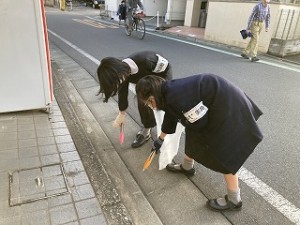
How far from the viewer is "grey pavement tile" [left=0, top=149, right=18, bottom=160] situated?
2.90 metres

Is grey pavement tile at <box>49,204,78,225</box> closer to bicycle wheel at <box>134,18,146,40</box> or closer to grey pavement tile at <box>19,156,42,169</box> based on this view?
grey pavement tile at <box>19,156,42,169</box>

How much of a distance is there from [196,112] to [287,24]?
849 centimetres

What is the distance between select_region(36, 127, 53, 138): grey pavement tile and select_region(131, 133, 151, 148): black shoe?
104 cm

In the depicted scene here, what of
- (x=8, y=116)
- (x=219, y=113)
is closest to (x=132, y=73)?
(x=219, y=113)

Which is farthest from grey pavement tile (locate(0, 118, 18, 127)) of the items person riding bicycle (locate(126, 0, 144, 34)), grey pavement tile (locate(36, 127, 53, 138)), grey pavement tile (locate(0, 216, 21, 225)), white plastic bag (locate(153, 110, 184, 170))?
person riding bicycle (locate(126, 0, 144, 34))

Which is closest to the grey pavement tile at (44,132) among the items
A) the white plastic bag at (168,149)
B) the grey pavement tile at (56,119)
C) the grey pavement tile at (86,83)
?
the grey pavement tile at (56,119)

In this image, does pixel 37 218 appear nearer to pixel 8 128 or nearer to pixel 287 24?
pixel 8 128

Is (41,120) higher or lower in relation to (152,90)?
lower

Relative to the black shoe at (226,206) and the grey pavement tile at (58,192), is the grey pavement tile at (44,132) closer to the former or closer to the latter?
the grey pavement tile at (58,192)

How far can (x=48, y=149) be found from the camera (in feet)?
10.1

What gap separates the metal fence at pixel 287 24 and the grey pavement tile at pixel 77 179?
8.55m

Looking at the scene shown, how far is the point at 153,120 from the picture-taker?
10.9ft

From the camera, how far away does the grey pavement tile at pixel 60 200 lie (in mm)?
2333

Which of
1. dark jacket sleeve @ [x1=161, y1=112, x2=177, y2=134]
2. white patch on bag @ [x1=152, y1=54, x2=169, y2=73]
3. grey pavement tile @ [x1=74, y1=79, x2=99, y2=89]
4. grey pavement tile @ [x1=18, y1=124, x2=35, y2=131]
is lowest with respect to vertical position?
grey pavement tile @ [x1=74, y1=79, x2=99, y2=89]
